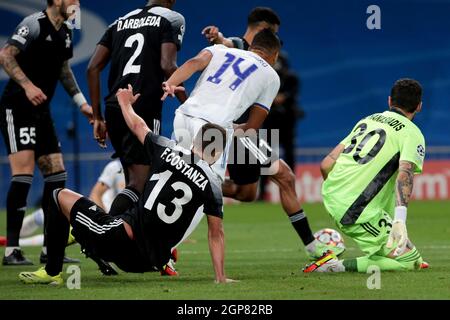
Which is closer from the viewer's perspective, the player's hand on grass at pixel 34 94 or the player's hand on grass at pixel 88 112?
the player's hand on grass at pixel 34 94

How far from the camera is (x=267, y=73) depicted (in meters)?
8.70

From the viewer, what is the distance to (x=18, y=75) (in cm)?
951

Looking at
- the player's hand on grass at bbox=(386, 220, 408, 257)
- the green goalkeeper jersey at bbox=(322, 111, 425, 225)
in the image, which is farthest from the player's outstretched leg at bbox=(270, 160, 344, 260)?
the player's hand on grass at bbox=(386, 220, 408, 257)

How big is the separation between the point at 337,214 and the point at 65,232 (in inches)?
93.0

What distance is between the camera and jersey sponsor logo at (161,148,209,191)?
733 centimetres

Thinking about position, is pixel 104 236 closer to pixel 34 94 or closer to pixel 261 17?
pixel 34 94

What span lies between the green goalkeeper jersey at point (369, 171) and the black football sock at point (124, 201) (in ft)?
5.29

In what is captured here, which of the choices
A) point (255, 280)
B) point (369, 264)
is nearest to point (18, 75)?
point (255, 280)

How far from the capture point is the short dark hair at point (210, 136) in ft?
24.7

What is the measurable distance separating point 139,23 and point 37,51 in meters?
1.30

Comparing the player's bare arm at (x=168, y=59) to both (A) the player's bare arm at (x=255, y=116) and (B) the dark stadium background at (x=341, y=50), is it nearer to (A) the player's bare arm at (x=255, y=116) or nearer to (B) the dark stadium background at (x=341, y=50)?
(A) the player's bare arm at (x=255, y=116)

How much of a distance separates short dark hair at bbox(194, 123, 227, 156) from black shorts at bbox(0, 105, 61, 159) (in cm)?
237

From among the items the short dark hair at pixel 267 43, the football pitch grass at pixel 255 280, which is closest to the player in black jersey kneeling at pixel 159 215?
the football pitch grass at pixel 255 280
